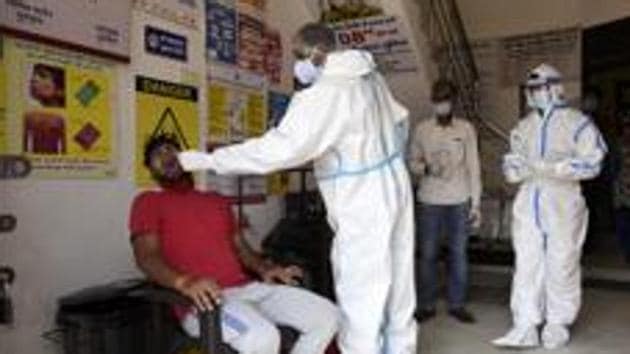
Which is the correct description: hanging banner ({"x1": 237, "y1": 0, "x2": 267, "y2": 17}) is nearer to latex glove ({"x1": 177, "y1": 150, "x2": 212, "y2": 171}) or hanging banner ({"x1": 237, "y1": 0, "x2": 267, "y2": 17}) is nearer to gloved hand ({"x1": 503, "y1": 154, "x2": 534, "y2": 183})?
gloved hand ({"x1": 503, "y1": 154, "x2": 534, "y2": 183})

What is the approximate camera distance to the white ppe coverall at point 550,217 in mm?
4008

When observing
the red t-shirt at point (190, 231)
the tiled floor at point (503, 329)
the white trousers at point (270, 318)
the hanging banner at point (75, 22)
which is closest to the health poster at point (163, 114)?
the hanging banner at point (75, 22)

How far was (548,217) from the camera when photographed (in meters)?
4.02

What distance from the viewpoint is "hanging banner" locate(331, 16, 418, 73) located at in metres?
5.25

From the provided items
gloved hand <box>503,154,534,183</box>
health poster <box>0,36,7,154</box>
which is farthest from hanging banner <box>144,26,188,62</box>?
gloved hand <box>503,154,534,183</box>

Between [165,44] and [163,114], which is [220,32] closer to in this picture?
[165,44]

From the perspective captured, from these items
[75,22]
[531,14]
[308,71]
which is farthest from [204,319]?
[531,14]

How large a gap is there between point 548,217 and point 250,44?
193cm

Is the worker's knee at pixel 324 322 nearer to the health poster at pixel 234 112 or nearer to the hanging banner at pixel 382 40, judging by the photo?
the health poster at pixel 234 112

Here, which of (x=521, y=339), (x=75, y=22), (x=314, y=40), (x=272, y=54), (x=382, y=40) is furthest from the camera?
(x=382, y=40)

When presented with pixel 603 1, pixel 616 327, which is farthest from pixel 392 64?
pixel 616 327

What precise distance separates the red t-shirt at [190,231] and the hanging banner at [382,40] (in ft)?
7.78

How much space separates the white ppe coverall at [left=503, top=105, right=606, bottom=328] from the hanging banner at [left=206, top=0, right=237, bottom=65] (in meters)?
1.62

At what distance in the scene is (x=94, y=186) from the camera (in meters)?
3.39
